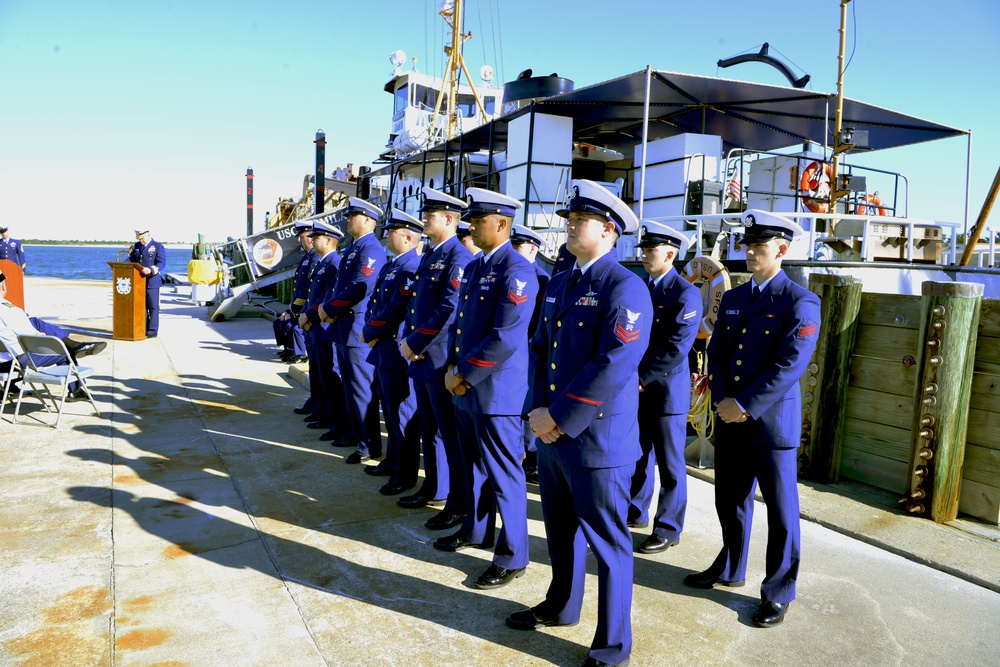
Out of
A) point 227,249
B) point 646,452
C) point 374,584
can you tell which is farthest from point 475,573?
point 227,249

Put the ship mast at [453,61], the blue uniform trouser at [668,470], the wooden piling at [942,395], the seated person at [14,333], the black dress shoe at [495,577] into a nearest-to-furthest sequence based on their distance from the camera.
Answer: the black dress shoe at [495,577] < the blue uniform trouser at [668,470] < the wooden piling at [942,395] < the seated person at [14,333] < the ship mast at [453,61]

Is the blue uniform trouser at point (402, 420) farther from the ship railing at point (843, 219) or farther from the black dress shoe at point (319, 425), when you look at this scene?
the ship railing at point (843, 219)

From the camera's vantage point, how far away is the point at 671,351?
13.4 feet

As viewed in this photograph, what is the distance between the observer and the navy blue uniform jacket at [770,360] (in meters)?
3.15

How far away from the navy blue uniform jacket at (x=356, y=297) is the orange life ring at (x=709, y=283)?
2.55 m

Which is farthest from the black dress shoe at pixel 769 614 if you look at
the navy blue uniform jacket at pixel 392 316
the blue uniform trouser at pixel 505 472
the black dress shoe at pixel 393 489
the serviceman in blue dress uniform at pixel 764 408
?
the navy blue uniform jacket at pixel 392 316

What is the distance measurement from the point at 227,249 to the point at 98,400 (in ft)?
55.9

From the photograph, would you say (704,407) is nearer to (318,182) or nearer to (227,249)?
(318,182)

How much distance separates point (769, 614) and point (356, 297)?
3.83 meters

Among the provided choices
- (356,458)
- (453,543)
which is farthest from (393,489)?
(453,543)

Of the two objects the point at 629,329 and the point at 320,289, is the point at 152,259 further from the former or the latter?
the point at 629,329

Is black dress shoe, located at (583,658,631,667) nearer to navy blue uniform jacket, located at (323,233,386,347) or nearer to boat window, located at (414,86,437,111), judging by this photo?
navy blue uniform jacket, located at (323,233,386,347)

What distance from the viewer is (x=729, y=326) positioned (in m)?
3.50

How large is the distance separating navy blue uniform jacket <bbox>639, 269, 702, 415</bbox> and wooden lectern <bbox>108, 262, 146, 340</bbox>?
395 inches
